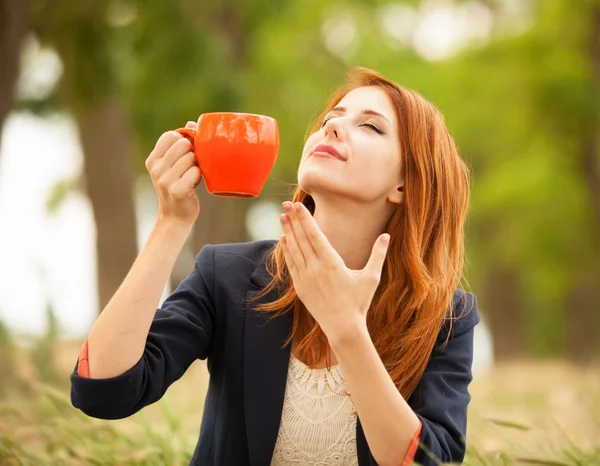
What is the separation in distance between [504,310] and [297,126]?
700 cm

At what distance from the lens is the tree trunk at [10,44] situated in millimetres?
6410

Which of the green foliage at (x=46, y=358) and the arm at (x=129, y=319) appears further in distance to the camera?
the green foliage at (x=46, y=358)

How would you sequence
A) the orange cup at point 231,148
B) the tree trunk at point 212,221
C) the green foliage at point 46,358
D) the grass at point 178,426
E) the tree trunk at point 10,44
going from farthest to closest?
the tree trunk at point 212,221 → the tree trunk at point 10,44 → the green foliage at point 46,358 → the grass at point 178,426 → the orange cup at point 231,148

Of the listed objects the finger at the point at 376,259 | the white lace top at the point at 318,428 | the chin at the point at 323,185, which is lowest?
the white lace top at the point at 318,428

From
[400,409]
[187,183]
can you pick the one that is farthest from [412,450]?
[187,183]

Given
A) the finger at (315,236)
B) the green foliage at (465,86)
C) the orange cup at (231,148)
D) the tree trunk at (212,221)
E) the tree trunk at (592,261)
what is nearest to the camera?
the finger at (315,236)

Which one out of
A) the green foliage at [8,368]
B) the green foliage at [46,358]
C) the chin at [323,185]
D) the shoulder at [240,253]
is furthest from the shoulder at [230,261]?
the green foliage at [46,358]

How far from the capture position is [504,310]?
705 inches

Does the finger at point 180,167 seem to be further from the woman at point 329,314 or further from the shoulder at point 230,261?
the shoulder at point 230,261

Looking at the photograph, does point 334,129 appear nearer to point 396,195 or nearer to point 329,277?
point 396,195

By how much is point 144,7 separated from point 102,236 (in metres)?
3.17

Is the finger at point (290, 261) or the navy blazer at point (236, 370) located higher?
the finger at point (290, 261)

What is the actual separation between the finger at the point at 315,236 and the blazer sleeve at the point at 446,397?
56cm

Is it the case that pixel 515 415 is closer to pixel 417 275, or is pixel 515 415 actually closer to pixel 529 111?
pixel 417 275
